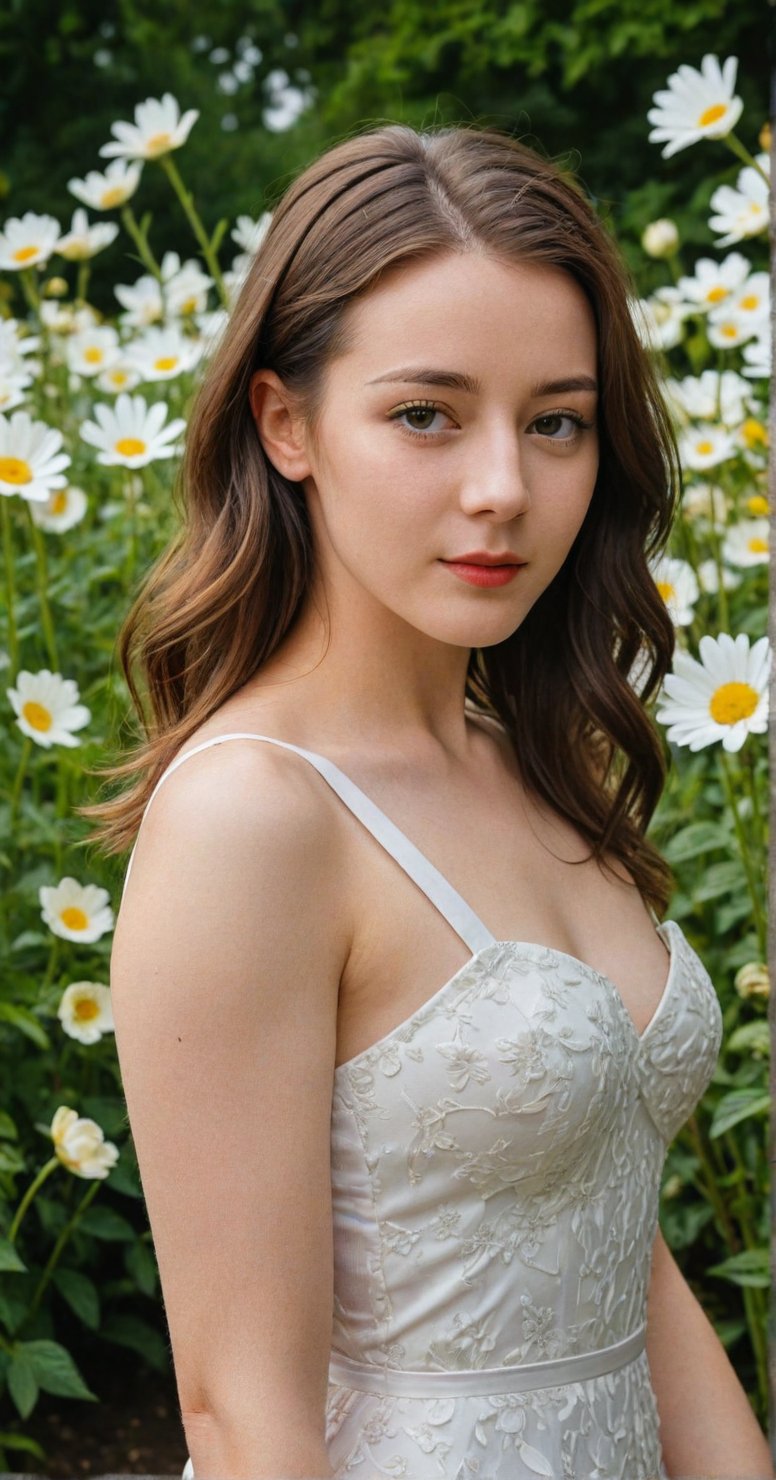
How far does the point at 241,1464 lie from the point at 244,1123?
224mm

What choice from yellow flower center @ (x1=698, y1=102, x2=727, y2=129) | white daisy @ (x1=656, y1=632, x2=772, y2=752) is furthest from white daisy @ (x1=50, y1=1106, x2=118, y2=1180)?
yellow flower center @ (x1=698, y1=102, x2=727, y2=129)

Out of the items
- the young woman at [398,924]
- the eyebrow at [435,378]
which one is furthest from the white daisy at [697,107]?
the eyebrow at [435,378]

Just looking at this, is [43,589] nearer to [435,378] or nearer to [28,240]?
[28,240]

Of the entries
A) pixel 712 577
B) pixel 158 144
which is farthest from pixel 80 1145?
pixel 158 144

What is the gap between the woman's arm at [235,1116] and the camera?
3.31 feet

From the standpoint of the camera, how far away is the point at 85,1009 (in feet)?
6.04

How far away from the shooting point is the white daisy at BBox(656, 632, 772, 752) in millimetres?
1493

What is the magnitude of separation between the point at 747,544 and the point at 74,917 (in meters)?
1.10

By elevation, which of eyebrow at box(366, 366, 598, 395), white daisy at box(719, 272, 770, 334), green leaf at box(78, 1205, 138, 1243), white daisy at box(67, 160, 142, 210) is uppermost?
white daisy at box(67, 160, 142, 210)

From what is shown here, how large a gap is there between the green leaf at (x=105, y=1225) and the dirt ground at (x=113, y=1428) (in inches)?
13.7

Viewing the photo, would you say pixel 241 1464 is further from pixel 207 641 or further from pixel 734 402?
pixel 734 402

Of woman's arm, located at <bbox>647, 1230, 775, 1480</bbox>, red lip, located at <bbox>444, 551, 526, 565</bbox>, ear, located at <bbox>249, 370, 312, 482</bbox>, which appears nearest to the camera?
red lip, located at <bbox>444, 551, 526, 565</bbox>

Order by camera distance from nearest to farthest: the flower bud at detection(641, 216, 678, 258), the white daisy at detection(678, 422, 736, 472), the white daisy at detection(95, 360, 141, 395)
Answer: the white daisy at detection(678, 422, 736, 472)
the flower bud at detection(641, 216, 678, 258)
the white daisy at detection(95, 360, 141, 395)

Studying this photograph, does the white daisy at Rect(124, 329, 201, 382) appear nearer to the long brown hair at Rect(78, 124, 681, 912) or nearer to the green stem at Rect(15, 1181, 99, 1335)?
the long brown hair at Rect(78, 124, 681, 912)
